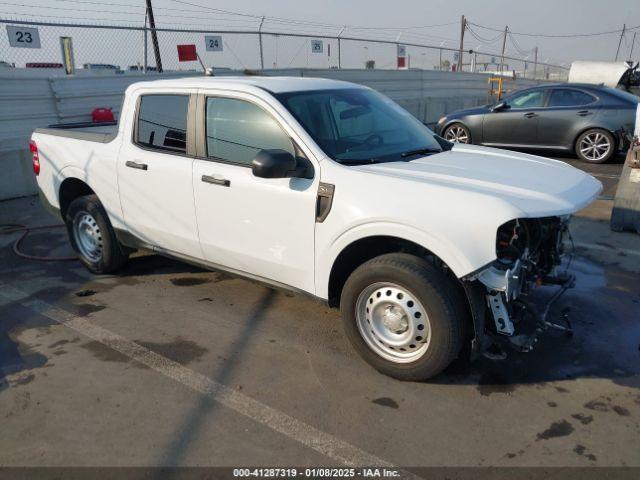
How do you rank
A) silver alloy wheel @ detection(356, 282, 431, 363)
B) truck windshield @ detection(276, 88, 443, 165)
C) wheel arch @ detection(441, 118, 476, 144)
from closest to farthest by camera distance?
silver alloy wheel @ detection(356, 282, 431, 363) < truck windshield @ detection(276, 88, 443, 165) < wheel arch @ detection(441, 118, 476, 144)

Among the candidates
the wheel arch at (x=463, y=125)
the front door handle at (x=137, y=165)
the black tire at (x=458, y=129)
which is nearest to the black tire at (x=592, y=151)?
the wheel arch at (x=463, y=125)

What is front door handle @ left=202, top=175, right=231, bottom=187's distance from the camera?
398 cm

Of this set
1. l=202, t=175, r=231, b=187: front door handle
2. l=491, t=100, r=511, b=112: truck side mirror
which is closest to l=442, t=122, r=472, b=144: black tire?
l=491, t=100, r=511, b=112: truck side mirror

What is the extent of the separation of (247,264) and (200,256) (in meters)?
0.57

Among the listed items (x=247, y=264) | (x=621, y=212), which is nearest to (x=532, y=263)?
(x=247, y=264)

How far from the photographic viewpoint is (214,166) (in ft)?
13.4

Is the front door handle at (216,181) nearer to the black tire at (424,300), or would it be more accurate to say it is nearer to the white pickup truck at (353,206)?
the white pickup truck at (353,206)

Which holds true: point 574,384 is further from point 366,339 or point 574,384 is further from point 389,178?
point 389,178

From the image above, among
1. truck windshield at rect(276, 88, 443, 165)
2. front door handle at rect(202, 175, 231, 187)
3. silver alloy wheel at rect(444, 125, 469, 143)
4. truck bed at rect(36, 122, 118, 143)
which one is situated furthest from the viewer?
silver alloy wheel at rect(444, 125, 469, 143)

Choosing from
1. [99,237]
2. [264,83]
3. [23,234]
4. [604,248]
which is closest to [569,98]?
[604,248]

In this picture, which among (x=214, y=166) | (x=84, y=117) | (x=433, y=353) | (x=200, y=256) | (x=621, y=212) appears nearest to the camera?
(x=433, y=353)

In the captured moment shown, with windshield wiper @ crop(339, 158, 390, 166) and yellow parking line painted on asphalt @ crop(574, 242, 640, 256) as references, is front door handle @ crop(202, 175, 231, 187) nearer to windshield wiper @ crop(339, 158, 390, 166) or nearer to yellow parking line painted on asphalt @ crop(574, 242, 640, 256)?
windshield wiper @ crop(339, 158, 390, 166)

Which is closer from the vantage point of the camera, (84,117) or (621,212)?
(621,212)

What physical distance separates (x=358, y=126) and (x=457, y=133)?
860 centimetres
